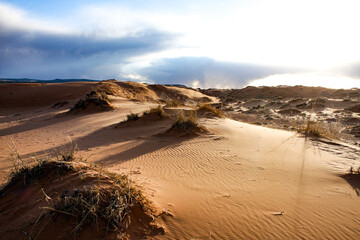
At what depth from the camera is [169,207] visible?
2.89 m

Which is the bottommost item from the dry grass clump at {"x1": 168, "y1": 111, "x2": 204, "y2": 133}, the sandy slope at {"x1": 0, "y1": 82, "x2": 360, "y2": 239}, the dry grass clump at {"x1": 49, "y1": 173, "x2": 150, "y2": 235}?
the sandy slope at {"x1": 0, "y1": 82, "x2": 360, "y2": 239}

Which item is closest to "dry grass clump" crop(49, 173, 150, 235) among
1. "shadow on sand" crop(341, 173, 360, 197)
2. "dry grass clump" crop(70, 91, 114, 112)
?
"shadow on sand" crop(341, 173, 360, 197)

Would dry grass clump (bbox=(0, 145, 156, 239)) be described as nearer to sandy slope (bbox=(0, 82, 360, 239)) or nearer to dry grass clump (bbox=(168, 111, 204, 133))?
sandy slope (bbox=(0, 82, 360, 239))

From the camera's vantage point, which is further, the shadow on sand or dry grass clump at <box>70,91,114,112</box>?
dry grass clump at <box>70,91,114,112</box>

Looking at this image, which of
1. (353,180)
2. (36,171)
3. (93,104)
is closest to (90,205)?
(36,171)

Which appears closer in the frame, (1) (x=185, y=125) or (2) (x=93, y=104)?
(1) (x=185, y=125)

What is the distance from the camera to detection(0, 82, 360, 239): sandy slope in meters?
2.58

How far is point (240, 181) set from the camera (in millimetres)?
3930

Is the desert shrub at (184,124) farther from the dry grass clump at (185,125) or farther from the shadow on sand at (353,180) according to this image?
the shadow on sand at (353,180)

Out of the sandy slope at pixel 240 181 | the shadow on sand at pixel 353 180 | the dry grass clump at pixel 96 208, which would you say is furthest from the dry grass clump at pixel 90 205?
the shadow on sand at pixel 353 180

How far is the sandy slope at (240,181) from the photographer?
258 centimetres

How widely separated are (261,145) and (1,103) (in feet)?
91.6

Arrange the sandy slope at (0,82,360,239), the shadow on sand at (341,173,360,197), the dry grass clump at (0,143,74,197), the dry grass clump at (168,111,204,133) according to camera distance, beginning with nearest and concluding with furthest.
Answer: the sandy slope at (0,82,360,239) → the dry grass clump at (0,143,74,197) → the shadow on sand at (341,173,360,197) → the dry grass clump at (168,111,204,133)

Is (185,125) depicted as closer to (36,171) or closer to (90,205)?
(36,171)
